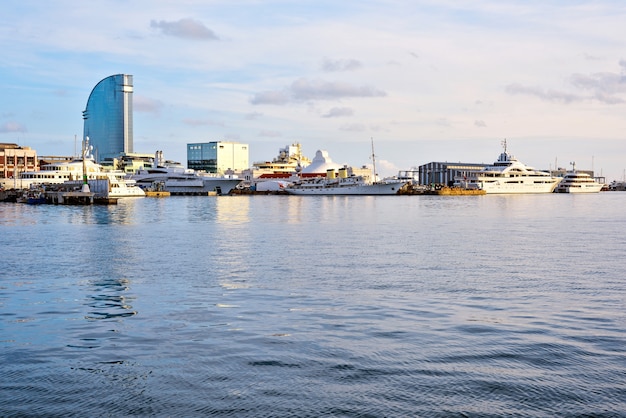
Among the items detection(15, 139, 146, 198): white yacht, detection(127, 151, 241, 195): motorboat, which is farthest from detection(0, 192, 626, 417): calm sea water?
detection(127, 151, 241, 195): motorboat

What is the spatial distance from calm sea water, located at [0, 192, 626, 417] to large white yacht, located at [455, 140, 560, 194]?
14700cm

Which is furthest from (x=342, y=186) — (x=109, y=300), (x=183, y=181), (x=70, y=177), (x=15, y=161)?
(x=109, y=300)

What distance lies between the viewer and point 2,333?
1539cm

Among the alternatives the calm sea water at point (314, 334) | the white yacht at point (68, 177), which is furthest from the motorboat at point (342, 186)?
the calm sea water at point (314, 334)

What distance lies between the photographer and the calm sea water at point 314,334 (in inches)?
429

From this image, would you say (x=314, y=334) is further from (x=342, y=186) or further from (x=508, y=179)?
(x=508, y=179)

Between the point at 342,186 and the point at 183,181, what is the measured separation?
134 feet

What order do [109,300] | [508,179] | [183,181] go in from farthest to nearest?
[508,179]
[183,181]
[109,300]

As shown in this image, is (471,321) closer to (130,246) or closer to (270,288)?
(270,288)

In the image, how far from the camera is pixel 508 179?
175250 mm

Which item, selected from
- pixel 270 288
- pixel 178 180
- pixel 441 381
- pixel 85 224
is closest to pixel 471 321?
pixel 441 381

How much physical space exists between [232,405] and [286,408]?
90cm

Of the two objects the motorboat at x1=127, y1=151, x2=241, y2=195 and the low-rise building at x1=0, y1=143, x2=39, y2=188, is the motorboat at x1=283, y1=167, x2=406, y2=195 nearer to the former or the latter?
the motorboat at x1=127, y1=151, x2=241, y2=195

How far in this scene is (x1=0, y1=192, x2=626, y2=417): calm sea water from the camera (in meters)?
10.9
